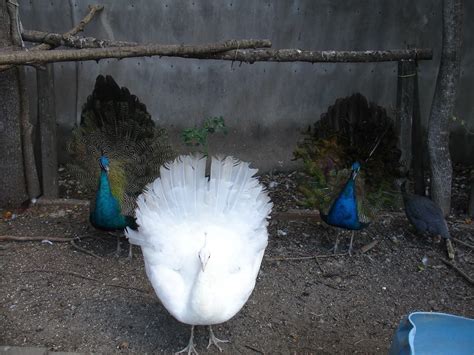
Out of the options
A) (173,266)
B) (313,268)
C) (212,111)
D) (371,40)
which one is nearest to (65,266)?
(173,266)

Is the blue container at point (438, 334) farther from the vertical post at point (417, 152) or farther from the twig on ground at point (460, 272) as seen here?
the vertical post at point (417, 152)

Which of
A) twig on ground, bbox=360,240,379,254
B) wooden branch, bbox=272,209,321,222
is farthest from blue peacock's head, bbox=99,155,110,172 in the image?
twig on ground, bbox=360,240,379,254

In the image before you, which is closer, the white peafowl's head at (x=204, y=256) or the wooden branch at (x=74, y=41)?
the white peafowl's head at (x=204, y=256)

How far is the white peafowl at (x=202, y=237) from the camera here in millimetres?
2627

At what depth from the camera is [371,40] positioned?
5191 mm

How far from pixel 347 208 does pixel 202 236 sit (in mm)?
1408

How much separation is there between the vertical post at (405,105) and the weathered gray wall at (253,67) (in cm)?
85

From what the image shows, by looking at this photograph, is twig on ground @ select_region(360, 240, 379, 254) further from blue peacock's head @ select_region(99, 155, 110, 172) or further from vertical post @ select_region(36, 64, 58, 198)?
vertical post @ select_region(36, 64, 58, 198)

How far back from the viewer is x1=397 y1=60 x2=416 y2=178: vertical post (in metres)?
4.45

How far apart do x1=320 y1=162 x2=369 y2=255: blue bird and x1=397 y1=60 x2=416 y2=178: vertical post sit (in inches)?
35.8

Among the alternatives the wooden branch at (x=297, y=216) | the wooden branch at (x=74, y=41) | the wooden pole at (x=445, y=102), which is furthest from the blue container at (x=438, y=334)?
the wooden branch at (x=74, y=41)

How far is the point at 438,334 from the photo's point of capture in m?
2.48

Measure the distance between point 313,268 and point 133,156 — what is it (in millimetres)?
1672

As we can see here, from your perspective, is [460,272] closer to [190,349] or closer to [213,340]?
[213,340]
